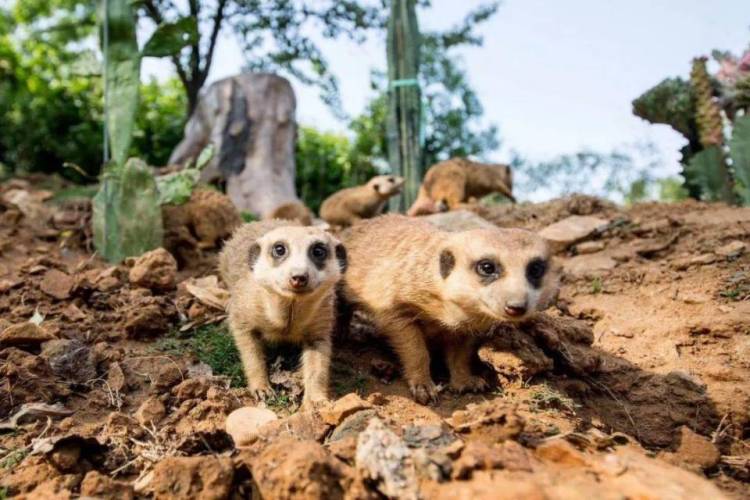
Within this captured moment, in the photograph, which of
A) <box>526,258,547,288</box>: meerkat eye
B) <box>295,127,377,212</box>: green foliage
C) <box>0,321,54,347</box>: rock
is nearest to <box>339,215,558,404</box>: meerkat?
<box>526,258,547,288</box>: meerkat eye

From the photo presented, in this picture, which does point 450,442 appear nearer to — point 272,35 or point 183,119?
point 272,35

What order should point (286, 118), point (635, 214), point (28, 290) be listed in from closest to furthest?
point (28, 290) < point (635, 214) < point (286, 118)

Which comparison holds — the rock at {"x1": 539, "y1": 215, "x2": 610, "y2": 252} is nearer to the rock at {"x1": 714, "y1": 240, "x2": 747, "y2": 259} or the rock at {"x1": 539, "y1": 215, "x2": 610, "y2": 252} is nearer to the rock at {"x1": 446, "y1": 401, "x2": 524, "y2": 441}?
the rock at {"x1": 714, "y1": 240, "x2": 747, "y2": 259}

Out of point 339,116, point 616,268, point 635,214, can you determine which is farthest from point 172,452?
point 339,116

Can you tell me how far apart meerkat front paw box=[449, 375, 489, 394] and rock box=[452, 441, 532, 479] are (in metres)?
1.55

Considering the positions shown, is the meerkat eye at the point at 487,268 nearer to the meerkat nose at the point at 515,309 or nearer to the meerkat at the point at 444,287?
the meerkat at the point at 444,287

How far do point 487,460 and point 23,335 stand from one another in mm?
2893

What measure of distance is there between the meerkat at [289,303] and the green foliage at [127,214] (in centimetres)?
202

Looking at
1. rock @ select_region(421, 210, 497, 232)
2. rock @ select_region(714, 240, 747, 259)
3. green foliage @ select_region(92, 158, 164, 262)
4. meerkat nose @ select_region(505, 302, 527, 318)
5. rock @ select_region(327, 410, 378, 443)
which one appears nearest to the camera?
rock @ select_region(327, 410, 378, 443)

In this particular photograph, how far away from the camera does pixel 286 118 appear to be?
9773 mm

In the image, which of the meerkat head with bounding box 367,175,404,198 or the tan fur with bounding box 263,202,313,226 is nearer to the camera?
the tan fur with bounding box 263,202,313,226

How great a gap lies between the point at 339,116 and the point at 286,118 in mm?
1810

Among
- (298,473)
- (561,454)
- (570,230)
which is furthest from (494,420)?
(570,230)

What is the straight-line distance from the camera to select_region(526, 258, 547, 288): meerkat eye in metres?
3.36
